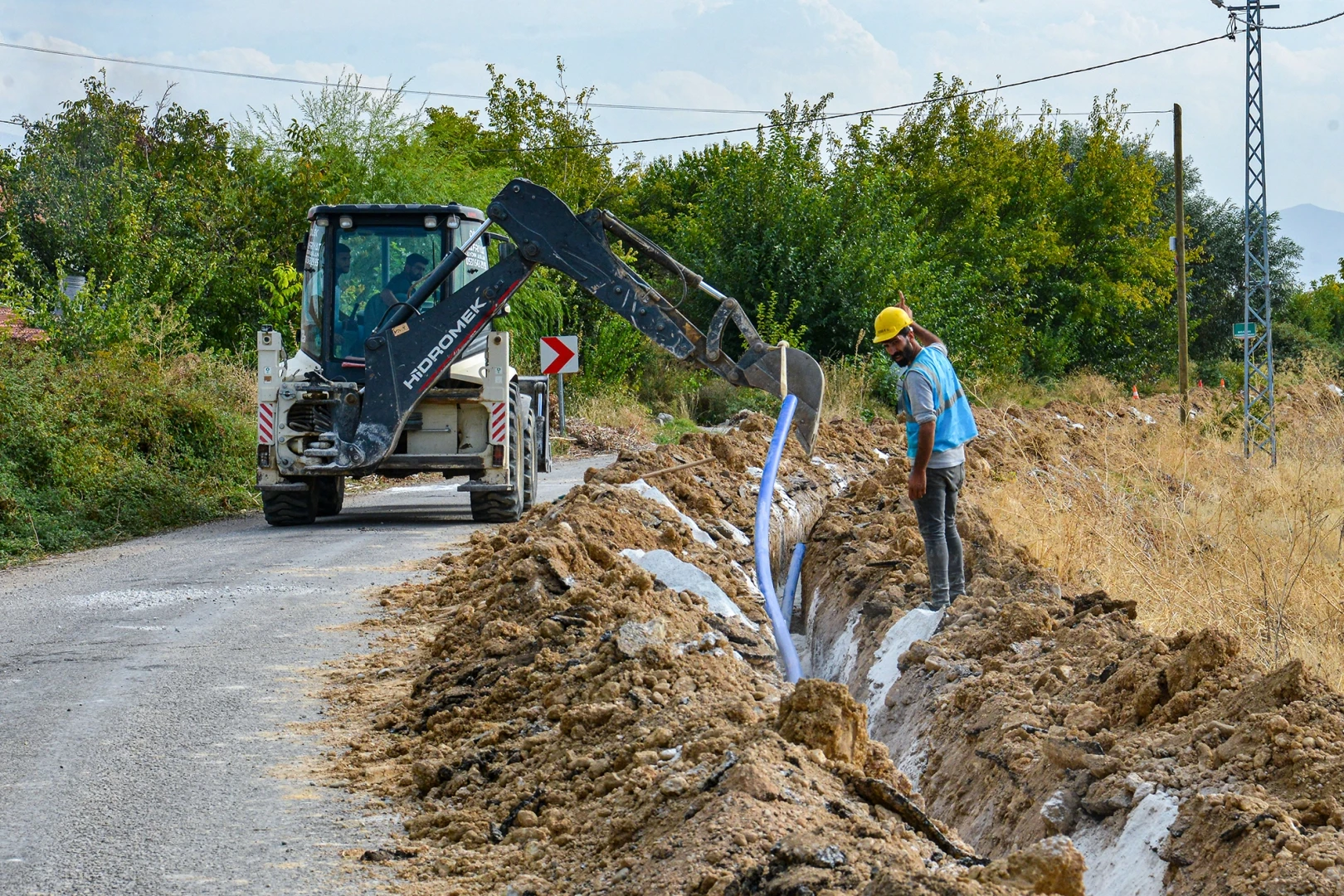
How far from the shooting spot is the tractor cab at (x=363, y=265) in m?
13.3

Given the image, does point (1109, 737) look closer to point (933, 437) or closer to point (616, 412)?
point (933, 437)

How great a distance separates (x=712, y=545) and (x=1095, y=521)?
120 inches

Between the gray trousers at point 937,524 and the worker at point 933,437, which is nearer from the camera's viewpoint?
the worker at point 933,437

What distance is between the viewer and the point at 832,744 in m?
4.55

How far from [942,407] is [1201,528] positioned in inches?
181

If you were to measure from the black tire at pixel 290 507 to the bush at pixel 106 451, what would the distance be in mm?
1520

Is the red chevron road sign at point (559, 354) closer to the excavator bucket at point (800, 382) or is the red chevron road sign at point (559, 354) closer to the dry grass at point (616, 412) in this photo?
the dry grass at point (616, 412)

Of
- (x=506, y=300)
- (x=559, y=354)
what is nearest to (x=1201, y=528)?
(x=506, y=300)

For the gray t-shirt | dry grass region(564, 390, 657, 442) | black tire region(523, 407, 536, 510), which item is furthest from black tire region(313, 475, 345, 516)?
dry grass region(564, 390, 657, 442)

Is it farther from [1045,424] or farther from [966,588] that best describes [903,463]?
[1045,424]

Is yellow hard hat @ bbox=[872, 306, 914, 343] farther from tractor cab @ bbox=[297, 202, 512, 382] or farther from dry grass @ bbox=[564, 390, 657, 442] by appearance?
dry grass @ bbox=[564, 390, 657, 442]

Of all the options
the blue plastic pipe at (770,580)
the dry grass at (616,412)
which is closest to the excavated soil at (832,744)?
the blue plastic pipe at (770,580)

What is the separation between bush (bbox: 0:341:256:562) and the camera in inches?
532

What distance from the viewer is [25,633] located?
845cm
